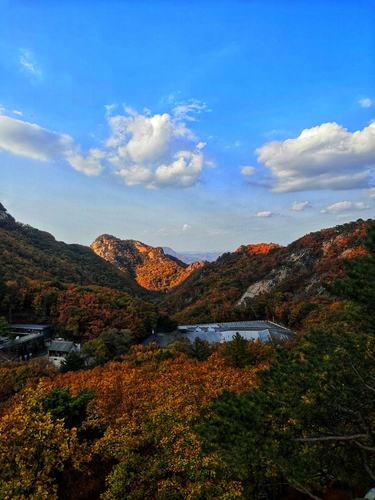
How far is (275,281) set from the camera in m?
74.8

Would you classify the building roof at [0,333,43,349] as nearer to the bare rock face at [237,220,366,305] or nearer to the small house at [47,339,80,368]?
the small house at [47,339,80,368]

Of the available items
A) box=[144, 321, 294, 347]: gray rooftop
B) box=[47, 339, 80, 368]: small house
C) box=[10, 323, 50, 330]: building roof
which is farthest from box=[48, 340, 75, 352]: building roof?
box=[144, 321, 294, 347]: gray rooftop

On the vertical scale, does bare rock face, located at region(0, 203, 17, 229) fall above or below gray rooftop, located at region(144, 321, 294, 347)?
above

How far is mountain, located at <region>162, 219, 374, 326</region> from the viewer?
2287 inches

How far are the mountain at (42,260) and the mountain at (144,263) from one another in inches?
1329

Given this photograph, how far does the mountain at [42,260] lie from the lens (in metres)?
60.6

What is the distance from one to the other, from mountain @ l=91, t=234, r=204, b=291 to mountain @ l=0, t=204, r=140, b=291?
3376 cm

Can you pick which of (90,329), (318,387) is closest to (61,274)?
(90,329)

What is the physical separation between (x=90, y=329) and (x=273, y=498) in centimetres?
3090

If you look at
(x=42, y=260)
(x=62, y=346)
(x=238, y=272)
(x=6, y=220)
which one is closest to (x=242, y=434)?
(x=62, y=346)

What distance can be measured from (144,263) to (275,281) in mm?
100704

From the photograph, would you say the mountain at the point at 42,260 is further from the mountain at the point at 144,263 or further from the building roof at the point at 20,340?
the mountain at the point at 144,263

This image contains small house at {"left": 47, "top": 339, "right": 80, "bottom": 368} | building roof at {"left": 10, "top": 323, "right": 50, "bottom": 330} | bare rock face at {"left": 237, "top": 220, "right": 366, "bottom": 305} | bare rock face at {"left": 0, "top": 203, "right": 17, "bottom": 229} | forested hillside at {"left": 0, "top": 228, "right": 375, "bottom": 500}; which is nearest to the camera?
forested hillside at {"left": 0, "top": 228, "right": 375, "bottom": 500}

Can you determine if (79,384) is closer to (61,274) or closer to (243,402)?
(243,402)
